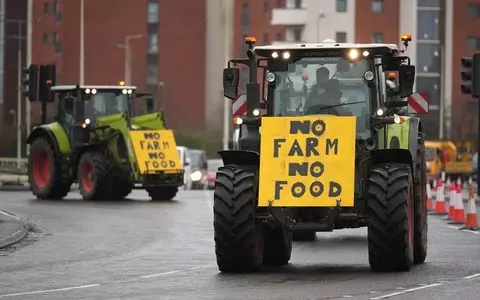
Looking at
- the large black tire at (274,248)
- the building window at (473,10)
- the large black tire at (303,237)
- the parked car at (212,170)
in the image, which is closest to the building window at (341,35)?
the building window at (473,10)

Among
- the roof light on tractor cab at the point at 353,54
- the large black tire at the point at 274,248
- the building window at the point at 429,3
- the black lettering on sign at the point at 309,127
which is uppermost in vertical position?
the building window at the point at 429,3

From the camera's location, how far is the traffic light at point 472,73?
153 feet

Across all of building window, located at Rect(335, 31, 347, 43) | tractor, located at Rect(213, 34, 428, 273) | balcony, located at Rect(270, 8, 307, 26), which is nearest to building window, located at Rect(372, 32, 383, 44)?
building window, located at Rect(335, 31, 347, 43)

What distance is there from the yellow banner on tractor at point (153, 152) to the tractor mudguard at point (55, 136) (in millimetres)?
2222

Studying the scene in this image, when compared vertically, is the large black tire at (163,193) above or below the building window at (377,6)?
below

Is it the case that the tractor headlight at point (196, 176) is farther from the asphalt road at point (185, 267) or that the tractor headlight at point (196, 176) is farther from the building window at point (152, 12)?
the building window at point (152, 12)

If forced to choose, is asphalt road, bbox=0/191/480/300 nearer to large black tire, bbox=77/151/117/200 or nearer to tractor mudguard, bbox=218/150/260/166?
tractor mudguard, bbox=218/150/260/166

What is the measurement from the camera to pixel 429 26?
115 m

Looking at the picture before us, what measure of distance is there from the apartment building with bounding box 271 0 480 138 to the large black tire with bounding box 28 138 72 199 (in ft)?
226

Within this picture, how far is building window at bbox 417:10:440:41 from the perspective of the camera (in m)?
114

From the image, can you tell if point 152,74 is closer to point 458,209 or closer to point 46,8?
point 46,8

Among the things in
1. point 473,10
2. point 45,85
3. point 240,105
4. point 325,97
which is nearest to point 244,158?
point 240,105

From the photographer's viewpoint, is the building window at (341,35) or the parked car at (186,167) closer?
the parked car at (186,167)

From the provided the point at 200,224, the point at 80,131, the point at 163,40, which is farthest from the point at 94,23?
the point at 200,224
